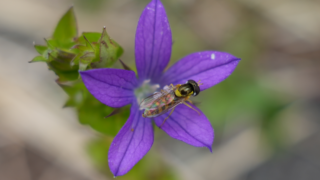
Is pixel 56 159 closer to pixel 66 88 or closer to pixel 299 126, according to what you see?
pixel 66 88

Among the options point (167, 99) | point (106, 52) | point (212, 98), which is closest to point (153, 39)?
point (106, 52)

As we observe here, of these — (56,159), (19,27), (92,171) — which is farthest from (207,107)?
(19,27)

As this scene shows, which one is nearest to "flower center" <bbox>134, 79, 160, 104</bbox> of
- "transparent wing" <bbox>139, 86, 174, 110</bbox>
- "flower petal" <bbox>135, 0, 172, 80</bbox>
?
"flower petal" <bbox>135, 0, 172, 80</bbox>

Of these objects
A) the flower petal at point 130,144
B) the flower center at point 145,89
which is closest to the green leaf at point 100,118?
the flower center at point 145,89

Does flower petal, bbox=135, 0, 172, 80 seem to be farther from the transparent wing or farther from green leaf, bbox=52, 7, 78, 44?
green leaf, bbox=52, 7, 78, 44

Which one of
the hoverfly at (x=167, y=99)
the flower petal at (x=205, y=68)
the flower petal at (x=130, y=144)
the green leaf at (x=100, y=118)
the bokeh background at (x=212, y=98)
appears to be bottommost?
the bokeh background at (x=212, y=98)

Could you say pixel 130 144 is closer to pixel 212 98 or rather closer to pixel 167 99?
pixel 167 99

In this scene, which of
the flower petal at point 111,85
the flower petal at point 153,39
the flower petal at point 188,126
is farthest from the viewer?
the flower petal at point 153,39

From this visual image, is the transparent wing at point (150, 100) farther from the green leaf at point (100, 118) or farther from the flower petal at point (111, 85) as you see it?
the green leaf at point (100, 118)
